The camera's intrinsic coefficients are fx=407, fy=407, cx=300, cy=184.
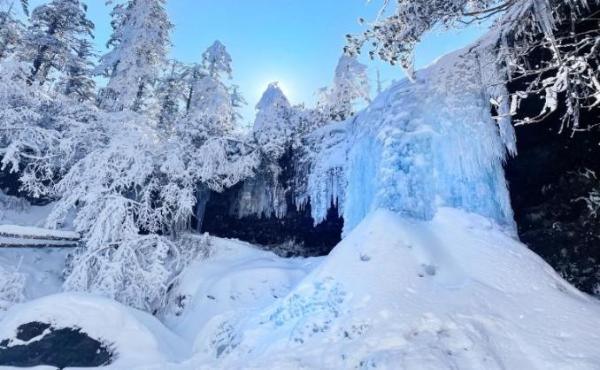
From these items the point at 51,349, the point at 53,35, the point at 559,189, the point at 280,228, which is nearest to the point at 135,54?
the point at 53,35

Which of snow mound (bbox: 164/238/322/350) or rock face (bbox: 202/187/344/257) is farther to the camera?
rock face (bbox: 202/187/344/257)

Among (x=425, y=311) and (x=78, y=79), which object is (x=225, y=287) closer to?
(x=425, y=311)

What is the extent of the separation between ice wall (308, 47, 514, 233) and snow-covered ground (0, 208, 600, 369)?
66 cm

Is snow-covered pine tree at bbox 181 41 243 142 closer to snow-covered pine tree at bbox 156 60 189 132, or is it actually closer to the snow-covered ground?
snow-covered pine tree at bbox 156 60 189 132

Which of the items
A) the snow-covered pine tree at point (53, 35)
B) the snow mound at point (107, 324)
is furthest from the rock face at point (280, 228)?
the snow-covered pine tree at point (53, 35)

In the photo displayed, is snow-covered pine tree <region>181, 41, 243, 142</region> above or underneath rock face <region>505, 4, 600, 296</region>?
above

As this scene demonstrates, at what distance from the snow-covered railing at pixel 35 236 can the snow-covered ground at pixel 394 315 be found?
97.7 inches

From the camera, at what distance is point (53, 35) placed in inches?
864

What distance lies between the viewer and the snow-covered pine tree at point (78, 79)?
75.3ft

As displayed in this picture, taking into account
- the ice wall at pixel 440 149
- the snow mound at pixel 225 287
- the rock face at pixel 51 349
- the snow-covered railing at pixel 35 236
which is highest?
the ice wall at pixel 440 149

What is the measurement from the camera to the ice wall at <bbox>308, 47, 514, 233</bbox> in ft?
29.5

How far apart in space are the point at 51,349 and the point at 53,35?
2024 cm

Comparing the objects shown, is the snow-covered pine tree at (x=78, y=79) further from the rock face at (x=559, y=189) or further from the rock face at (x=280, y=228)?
the rock face at (x=559, y=189)

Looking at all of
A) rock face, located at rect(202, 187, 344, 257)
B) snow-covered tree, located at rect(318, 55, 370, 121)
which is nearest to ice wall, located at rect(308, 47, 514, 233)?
rock face, located at rect(202, 187, 344, 257)
